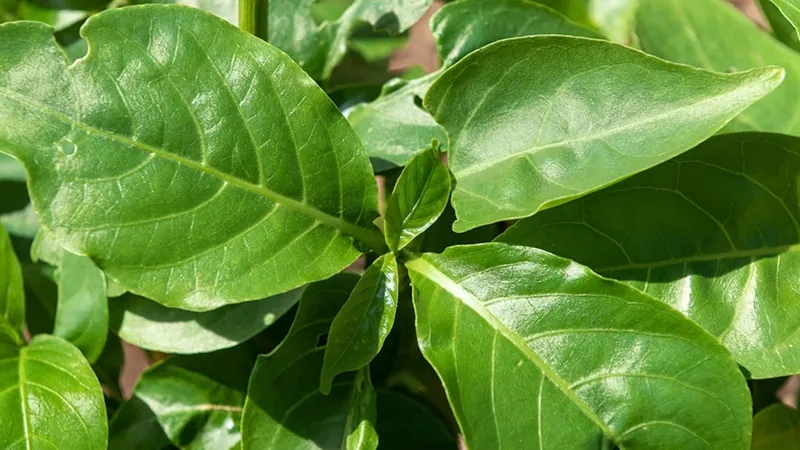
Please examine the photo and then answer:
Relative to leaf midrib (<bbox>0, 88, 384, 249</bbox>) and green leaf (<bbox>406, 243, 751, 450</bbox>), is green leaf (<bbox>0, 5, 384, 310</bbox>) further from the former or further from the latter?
green leaf (<bbox>406, 243, 751, 450</bbox>)

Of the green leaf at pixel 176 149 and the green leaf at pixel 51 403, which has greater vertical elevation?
the green leaf at pixel 176 149

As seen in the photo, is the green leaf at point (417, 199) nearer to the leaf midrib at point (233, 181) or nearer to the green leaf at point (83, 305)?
the leaf midrib at point (233, 181)

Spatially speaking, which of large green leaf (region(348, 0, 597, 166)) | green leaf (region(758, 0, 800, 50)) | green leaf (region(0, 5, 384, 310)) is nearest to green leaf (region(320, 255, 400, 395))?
green leaf (region(0, 5, 384, 310))

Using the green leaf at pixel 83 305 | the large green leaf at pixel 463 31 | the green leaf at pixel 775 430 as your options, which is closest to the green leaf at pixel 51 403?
the green leaf at pixel 83 305

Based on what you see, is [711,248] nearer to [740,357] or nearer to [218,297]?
[740,357]

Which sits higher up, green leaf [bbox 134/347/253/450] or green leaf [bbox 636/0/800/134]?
green leaf [bbox 636/0/800/134]

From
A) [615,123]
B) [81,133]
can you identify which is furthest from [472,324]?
[81,133]
